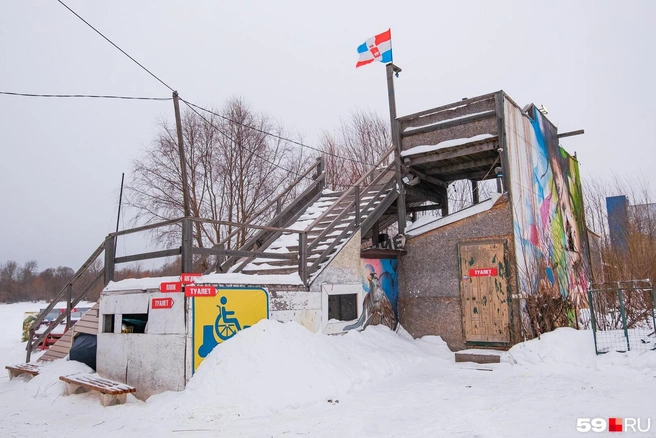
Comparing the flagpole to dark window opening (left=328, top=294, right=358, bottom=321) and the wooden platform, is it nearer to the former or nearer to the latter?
dark window opening (left=328, top=294, right=358, bottom=321)

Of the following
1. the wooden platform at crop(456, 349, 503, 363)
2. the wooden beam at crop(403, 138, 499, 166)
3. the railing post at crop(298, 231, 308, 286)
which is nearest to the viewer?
the railing post at crop(298, 231, 308, 286)

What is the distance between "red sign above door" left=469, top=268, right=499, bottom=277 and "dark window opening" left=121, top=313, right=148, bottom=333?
298 inches

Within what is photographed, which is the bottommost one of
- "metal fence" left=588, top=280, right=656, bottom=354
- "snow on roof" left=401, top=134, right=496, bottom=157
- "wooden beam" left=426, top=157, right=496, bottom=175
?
"metal fence" left=588, top=280, right=656, bottom=354

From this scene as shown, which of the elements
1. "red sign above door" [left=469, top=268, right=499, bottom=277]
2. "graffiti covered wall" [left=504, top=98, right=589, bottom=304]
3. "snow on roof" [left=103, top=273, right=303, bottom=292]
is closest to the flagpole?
"red sign above door" [left=469, top=268, right=499, bottom=277]

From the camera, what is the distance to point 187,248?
782 cm

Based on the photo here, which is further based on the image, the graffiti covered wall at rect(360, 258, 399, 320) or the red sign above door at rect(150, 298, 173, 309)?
the graffiti covered wall at rect(360, 258, 399, 320)

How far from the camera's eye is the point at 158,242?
70.0 ft

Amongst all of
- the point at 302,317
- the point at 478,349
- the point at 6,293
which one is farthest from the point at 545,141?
the point at 6,293

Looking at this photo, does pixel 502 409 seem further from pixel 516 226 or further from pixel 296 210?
pixel 296 210

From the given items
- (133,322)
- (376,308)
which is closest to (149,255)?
(133,322)

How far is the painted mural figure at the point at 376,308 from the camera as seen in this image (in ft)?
36.9

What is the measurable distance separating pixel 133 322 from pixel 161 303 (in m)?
1.62

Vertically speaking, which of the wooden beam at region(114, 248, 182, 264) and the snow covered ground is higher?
the wooden beam at region(114, 248, 182, 264)

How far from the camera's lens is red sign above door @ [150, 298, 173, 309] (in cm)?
773
